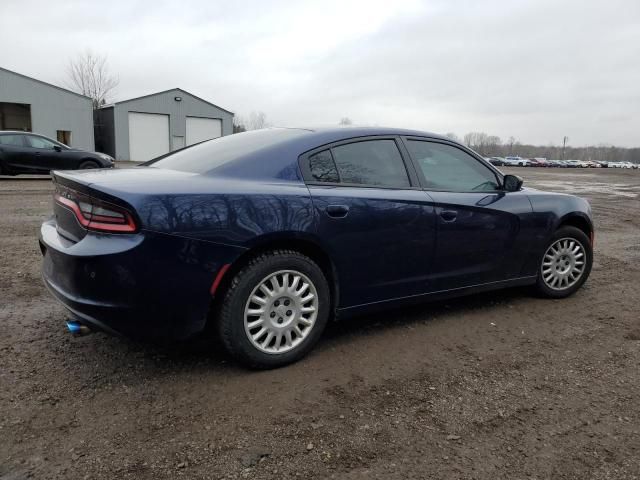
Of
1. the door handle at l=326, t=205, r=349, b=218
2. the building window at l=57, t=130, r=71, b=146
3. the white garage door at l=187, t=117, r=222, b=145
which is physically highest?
the white garage door at l=187, t=117, r=222, b=145

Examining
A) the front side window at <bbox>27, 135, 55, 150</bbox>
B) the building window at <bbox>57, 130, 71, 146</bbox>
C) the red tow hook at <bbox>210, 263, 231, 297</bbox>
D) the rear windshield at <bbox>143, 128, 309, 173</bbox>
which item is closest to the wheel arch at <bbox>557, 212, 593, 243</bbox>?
the rear windshield at <bbox>143, 128, 309, 173</bbox>

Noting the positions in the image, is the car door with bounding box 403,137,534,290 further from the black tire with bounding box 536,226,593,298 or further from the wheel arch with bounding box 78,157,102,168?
the wheel arch with bounding box 78,157,102,168

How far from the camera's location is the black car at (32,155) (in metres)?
14.4

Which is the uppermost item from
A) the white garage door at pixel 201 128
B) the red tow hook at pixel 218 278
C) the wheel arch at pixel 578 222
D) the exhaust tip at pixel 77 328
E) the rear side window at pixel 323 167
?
the white garage door at pixel 201 128

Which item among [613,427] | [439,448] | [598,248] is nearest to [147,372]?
[439,448]

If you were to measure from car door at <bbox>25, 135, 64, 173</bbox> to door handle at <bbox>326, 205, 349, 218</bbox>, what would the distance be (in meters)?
14.2

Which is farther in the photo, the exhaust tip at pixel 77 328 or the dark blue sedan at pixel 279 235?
the exhaust tip at pixel 77 328

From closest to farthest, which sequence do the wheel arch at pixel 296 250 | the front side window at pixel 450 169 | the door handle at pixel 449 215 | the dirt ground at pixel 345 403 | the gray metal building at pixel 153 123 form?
the dirt ground at pixel 345 403, the wheel arch at pixel 296 250, the door handle at pixel 449 215, the front side window at pixel 450 169, the gray metal building at pixel 153 123

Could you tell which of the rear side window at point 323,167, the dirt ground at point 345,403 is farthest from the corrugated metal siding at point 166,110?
the rear side window at point 323,167

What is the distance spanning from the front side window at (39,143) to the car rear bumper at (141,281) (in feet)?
46.3

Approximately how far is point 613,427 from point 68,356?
10.4 ft

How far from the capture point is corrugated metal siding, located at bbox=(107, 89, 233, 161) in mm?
36156

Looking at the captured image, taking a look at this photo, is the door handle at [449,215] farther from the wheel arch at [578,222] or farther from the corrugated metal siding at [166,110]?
the corrugated metal siding at [166,110]

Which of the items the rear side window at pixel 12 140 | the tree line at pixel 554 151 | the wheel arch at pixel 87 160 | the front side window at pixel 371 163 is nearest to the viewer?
the front side window at pixel 371 163
